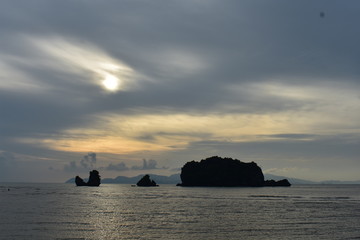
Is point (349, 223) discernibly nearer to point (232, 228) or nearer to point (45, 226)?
point (232, 228)

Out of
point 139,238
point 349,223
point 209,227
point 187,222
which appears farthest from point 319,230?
point 139,238

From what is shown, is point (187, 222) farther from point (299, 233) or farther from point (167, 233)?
point (299, 233)

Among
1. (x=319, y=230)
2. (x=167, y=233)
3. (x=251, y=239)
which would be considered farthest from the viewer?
(x=319, y=230)

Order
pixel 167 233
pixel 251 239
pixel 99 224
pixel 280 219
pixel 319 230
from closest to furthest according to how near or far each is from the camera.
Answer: pixel 251 239 < pixel 167 233 < pixel 319 230 < pixel 99 224 < pixel 280 219

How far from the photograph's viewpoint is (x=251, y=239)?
4509 centimetres

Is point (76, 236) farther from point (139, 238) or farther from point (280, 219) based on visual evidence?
point (280, 219)

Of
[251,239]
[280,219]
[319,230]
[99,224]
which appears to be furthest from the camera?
[280,219]

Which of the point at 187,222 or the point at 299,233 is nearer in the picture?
the point at 299,233

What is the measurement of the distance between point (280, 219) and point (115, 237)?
110 feet

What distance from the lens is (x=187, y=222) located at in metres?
60.8

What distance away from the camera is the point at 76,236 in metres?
45.8

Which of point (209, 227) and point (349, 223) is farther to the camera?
point (349, 223)

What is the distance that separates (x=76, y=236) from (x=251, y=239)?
22662 millimetres

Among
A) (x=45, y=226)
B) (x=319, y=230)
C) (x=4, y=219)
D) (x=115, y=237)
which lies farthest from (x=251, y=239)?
(x=4, y=219)
